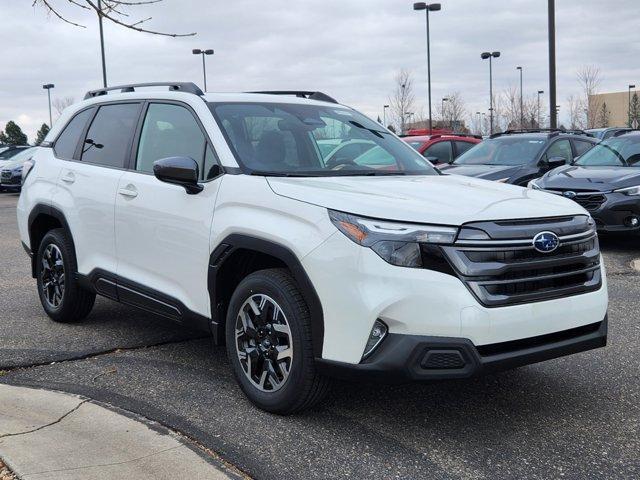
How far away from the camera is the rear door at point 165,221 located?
13.9 feet

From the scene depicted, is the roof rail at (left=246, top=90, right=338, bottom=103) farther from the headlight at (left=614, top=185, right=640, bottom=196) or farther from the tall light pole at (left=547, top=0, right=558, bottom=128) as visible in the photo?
the tall light pole at (left=547, top=0, right=558, bottom=128)

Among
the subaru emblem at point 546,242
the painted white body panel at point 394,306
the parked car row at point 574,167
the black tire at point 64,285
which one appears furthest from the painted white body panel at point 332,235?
the parked car row at point 574,167

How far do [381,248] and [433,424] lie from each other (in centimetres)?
110

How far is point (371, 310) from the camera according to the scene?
327cm

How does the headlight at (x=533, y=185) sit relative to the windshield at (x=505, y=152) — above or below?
below

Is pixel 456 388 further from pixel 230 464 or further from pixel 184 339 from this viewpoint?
pixel 184 339

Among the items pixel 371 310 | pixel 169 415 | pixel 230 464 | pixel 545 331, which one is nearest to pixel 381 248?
pixel 371 310

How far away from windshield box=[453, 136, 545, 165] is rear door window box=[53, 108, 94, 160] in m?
7.36

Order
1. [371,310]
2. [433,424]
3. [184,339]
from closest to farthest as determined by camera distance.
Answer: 1. [371,310]
2. [433,424]
3. [184,339]

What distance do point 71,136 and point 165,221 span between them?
1983 millimetres

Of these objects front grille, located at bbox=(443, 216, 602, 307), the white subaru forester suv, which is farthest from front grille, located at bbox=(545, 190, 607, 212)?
front grille, located at bbox=(443, 216, 602, 307)

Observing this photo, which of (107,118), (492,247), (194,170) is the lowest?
(492,247)

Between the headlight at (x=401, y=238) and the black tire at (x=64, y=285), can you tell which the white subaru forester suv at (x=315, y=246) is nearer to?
the headlight at (x=401, y=238)

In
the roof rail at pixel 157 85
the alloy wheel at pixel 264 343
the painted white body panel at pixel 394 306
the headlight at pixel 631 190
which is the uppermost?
the roof rail at pixel 157 85
